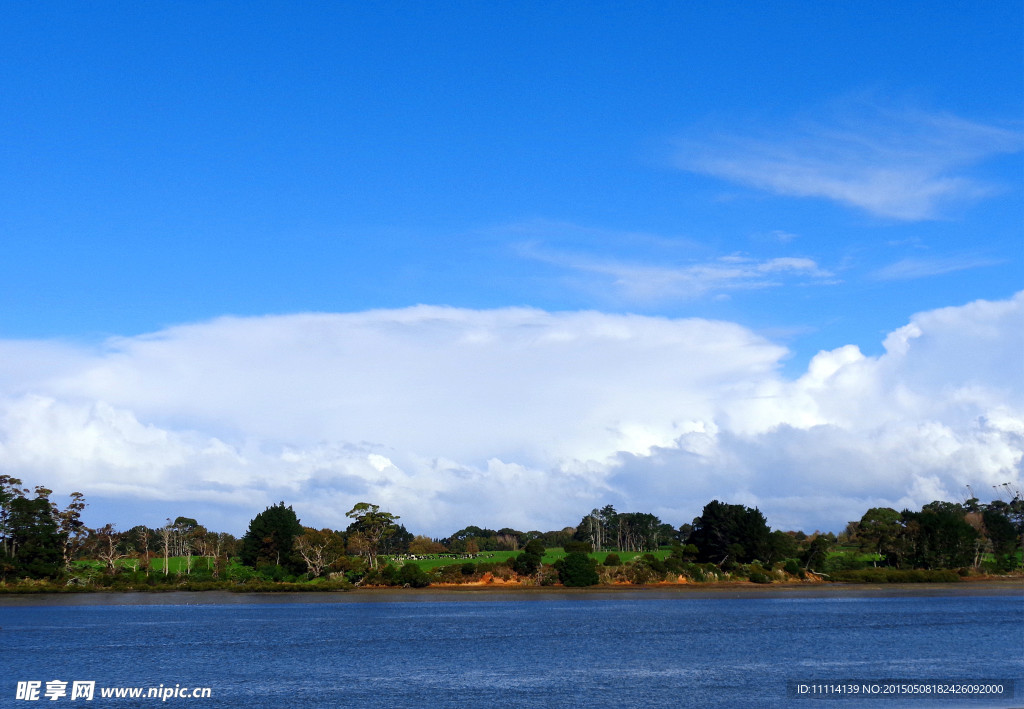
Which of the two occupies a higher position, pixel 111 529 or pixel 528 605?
pixel 111 529

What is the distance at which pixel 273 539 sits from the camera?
478 feet

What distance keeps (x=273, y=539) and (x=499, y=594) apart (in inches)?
1528

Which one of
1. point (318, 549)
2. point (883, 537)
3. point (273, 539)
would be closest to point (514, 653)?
point (318, 549)

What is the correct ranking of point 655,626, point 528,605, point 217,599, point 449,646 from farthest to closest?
point 217,599, point 528,605, point 655,626, point 449,646

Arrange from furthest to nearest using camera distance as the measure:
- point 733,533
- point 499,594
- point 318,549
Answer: point 733,533
point 318,549
point 499,594

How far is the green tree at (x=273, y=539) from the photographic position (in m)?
145

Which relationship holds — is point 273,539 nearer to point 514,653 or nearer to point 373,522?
point 373,522

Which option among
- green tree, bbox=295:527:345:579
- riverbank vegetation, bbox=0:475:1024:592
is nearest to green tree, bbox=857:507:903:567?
riverbank vegetation, bbox=0:475:1024:592

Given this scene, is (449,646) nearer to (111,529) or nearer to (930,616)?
(930,616)

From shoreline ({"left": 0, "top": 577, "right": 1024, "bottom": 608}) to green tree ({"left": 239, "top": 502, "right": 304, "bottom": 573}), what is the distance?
660cm

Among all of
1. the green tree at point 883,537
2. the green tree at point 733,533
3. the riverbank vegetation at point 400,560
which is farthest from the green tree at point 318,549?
the green tree at point 883,537

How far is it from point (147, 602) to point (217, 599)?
972 cm

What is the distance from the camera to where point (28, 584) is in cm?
13075

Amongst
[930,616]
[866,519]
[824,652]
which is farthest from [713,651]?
[866,519]
